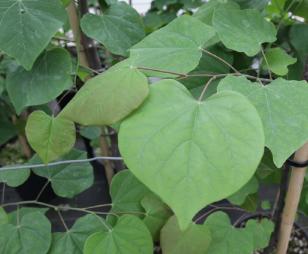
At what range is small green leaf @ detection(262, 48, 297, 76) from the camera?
1.57ft

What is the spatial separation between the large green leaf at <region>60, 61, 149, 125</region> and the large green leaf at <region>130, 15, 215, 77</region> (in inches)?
1.8

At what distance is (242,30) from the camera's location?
1.54ft

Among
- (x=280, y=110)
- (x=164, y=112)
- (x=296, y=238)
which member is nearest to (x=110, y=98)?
(x=164, y=112)

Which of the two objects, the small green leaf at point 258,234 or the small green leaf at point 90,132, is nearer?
the small green leaf at point 258,234

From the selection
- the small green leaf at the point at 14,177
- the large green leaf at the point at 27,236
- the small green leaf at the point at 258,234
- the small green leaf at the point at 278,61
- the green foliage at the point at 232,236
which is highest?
the small green leaf at the point at 278,61

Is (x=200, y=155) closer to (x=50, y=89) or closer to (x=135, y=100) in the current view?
(x=135, y=100)

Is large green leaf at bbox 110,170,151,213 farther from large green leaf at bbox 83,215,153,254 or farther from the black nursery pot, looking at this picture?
the black nursery pot

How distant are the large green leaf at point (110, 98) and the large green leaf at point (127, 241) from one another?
0.25 metres

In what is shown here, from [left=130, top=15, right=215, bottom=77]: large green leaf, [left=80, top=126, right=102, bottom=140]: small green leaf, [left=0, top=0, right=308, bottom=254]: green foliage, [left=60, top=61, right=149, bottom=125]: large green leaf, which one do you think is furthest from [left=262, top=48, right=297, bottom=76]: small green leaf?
[left=80, top=126, right=102, bottom=140]: small green leaf

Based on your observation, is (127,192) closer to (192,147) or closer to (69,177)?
(69,177)

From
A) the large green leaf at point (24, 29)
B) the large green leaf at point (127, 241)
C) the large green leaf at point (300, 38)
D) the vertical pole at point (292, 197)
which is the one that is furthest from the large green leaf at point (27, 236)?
the large green leaf at point (300, 38)

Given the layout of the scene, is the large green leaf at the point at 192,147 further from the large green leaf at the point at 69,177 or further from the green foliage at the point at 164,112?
the large green leaf at the point at 69,177

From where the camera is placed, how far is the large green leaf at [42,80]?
569 millimetres

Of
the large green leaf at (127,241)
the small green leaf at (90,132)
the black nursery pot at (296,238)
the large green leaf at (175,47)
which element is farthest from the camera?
the small green leaf at (90,132)
